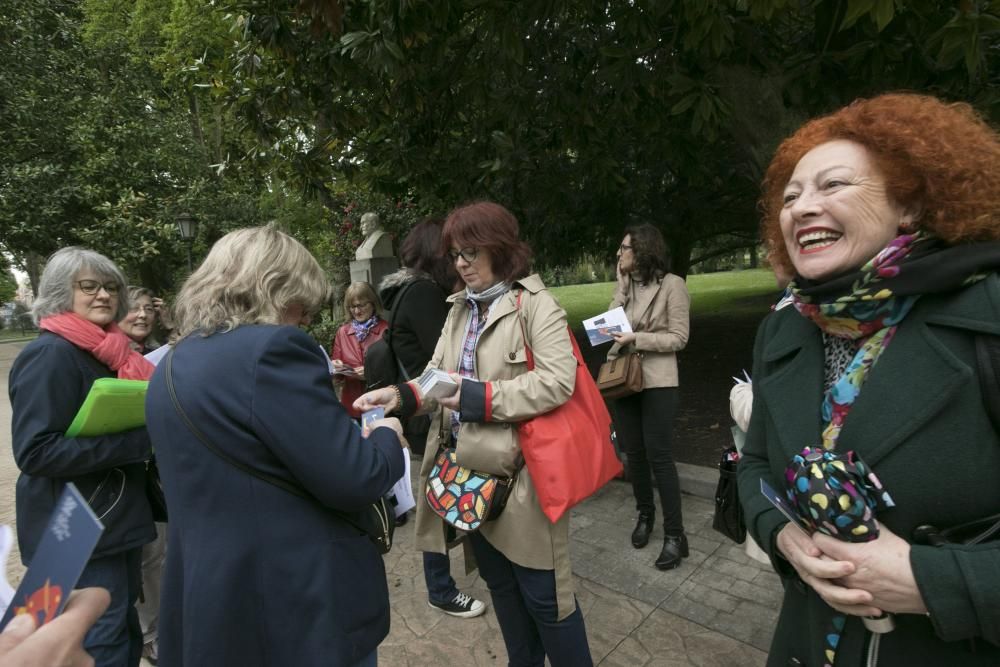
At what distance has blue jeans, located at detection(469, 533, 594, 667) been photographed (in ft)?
6.79

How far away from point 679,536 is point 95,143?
47.0 feet

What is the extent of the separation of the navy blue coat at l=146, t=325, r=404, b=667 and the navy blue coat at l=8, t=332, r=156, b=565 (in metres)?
0.82

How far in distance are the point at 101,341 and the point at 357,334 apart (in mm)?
2070

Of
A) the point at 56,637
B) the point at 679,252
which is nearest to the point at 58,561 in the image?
the point at 56,637

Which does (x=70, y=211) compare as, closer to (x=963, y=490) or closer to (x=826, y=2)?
(x=826, y=2)

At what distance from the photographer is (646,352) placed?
339 centimetres

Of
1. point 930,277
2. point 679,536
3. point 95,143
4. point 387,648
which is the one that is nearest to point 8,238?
point 95,143

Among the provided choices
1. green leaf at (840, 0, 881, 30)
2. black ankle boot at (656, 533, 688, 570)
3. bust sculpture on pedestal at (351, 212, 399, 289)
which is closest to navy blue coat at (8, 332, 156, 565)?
black ankle boot at (656, 533, 688, 570)

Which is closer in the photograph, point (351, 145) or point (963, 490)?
point (963, 490)

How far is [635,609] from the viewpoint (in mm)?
2980

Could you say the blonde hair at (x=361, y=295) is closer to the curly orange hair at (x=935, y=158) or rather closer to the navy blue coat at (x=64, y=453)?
the navy blue coat at (x=64, y=453)

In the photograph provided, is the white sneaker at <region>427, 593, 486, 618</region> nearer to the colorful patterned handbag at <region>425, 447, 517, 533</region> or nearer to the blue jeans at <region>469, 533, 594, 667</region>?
the blue jeans at <region>469, 533, 594, 667</region>

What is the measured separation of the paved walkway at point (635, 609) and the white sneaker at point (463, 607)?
0.03 m

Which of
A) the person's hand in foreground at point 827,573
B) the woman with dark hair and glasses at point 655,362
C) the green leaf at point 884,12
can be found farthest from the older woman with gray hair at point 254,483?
the green leaf at point 884,12
